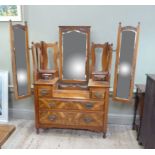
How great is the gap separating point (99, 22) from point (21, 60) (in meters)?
1.20

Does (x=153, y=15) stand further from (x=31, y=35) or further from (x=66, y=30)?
(x=31, y=35)

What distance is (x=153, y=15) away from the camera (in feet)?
7.88

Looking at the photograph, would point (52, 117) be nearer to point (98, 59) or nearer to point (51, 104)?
point (51, 104)

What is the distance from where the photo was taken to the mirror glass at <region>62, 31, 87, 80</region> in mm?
2447

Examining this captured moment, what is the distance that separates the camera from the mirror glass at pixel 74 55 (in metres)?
2.45

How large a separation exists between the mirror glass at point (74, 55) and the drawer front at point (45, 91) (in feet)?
1.19

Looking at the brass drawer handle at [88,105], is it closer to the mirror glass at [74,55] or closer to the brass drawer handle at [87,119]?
the brass drawer handle at [87,119]

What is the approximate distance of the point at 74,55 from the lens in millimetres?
2506

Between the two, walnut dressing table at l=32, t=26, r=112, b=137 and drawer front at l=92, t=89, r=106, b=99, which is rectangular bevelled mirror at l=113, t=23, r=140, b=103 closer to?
walnut dressing table at l=32, t=26, r=112, b=137

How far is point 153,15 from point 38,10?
5.18ft

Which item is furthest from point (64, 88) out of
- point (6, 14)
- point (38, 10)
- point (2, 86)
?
point (6, 14)

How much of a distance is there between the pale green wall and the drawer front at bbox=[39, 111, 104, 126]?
867mm

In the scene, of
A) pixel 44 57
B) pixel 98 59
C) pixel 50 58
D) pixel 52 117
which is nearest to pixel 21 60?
pixel 44 57

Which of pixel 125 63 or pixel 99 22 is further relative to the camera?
pixel 99 22
